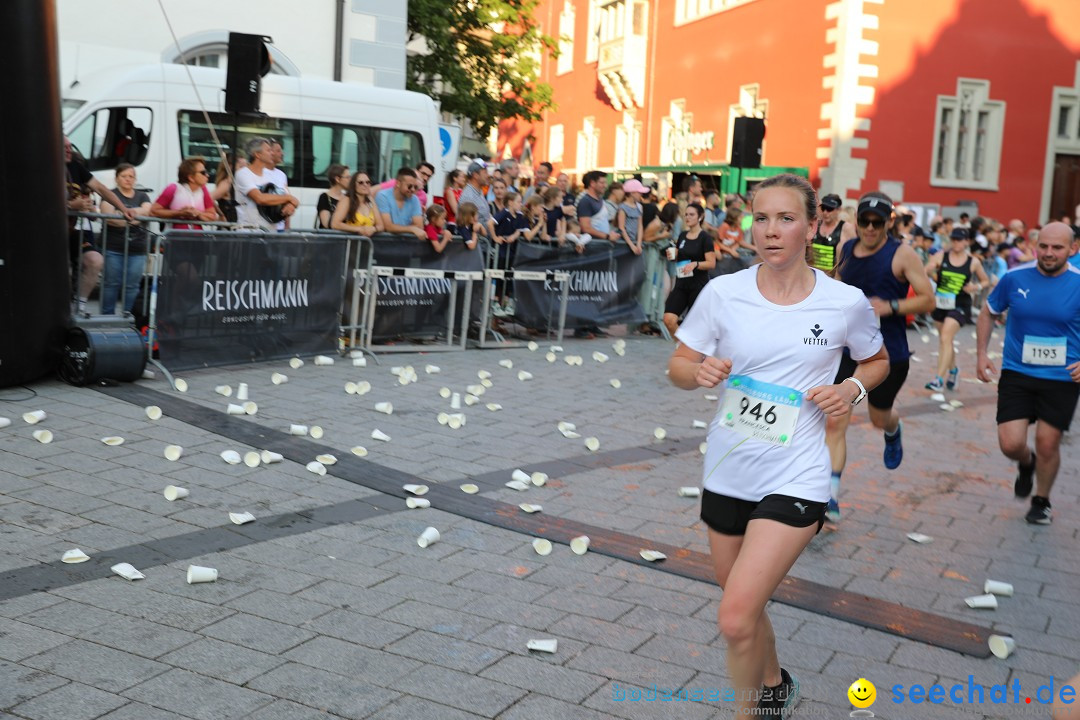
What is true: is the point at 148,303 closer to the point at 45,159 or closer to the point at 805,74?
the point at 45,159

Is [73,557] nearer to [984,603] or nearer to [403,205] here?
[984,603]

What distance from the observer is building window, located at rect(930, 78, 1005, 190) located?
94.0ft

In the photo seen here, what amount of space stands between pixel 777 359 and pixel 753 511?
0.48m

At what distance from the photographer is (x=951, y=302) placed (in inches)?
518

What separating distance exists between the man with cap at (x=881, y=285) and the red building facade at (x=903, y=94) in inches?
835

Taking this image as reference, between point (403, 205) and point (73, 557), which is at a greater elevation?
point (403, 205)

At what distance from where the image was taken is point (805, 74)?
28359 millimetres

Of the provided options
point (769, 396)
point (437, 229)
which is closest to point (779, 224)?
point (769, 396)

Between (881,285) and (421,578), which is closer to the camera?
(421,578)

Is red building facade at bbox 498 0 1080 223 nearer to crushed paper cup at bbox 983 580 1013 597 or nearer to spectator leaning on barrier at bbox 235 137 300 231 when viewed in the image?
spectator leaning on barrier at bbox 235 137 300 231

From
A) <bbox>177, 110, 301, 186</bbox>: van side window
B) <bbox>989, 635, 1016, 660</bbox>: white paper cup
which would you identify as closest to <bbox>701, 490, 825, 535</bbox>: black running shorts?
<bbox>989, 635, 1016, 660</bbox>: white paper cup

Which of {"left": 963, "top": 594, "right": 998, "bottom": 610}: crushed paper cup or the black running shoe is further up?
the black running shoe

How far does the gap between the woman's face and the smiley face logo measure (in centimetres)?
149

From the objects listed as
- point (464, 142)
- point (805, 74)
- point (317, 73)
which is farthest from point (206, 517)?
point (464, 142)
